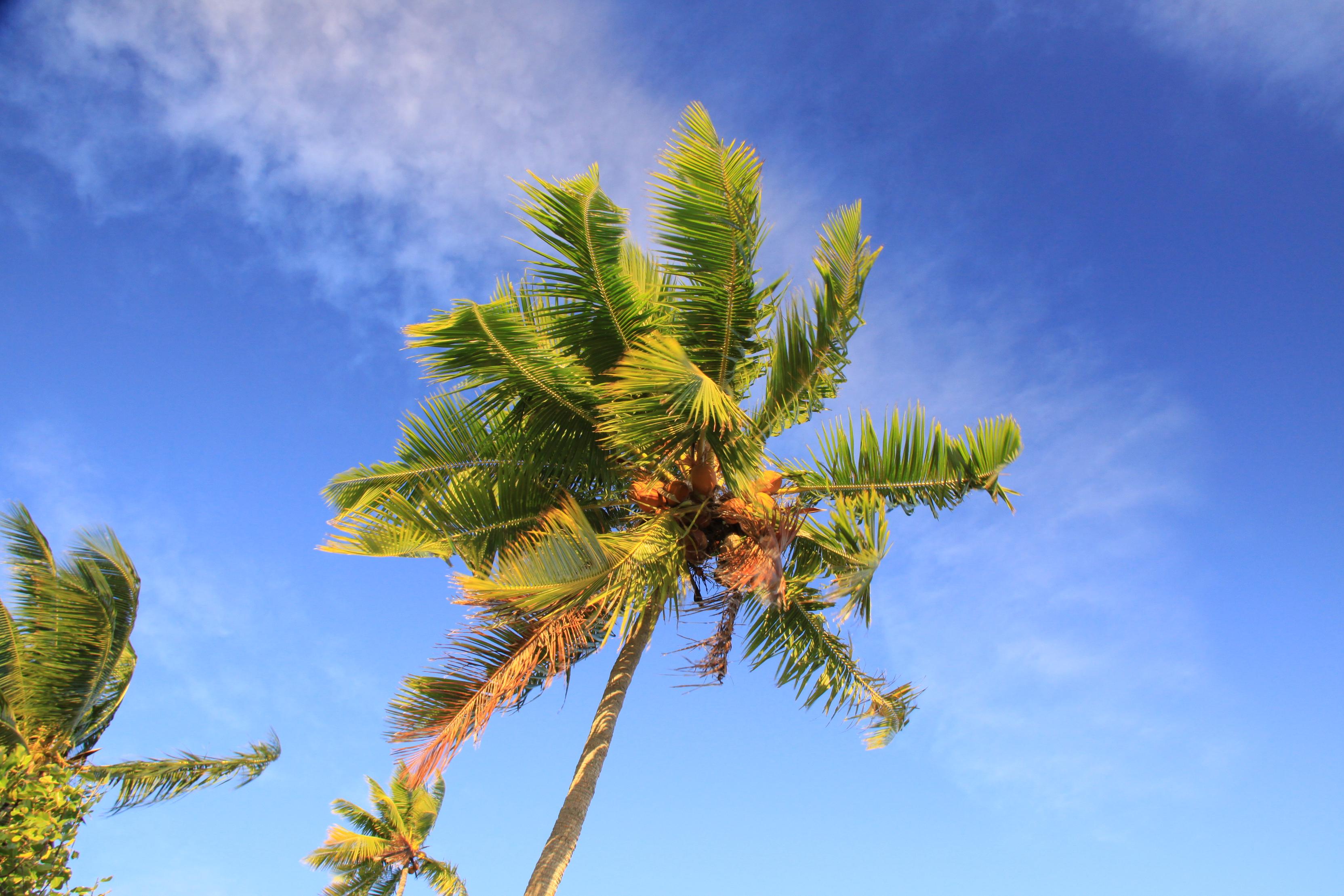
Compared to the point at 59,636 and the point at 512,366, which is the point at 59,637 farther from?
the point at 512,366

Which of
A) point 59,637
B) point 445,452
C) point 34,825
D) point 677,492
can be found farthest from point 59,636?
point 677,492

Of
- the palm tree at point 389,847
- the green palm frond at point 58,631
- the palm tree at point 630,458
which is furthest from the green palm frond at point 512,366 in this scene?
the palm tree at point 389,847

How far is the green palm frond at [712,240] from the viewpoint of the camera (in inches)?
275

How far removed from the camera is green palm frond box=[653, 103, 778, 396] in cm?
698

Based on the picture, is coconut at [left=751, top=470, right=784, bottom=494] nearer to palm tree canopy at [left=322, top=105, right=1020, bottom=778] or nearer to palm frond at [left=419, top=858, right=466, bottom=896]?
palm tree canopy at [left=322, top=105, right=1020, bottom=778]

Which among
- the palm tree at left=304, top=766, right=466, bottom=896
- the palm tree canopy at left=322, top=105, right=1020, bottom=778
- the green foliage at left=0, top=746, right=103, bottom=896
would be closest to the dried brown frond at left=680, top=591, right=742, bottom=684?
the palm tree canopy at left=322, top=105, right=1020, bottom=778

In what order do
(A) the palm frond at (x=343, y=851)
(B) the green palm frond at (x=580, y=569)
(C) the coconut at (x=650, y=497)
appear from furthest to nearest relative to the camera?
(A) the palm frond at (x=343, y=851), (C) the coconut at (x=650, y=497), (B) the green palm frond at (x=580, y=569)

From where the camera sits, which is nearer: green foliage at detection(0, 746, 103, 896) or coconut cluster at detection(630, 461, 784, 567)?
green foliage at detection(0, 746, 103, 896)

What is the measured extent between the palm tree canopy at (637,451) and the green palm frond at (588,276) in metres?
0.02

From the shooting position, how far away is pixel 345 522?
7.32 meters

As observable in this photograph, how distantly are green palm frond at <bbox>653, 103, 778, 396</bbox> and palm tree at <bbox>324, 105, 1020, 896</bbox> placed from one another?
16 millimetres

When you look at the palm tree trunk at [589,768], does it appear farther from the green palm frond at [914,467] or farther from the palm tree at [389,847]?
the palm tree at [389,847]

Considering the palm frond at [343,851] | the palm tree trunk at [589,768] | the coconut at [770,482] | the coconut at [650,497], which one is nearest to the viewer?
the palm tree trunk at [589,768]

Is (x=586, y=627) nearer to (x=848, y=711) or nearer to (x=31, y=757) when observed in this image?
(x=848, y=711)
